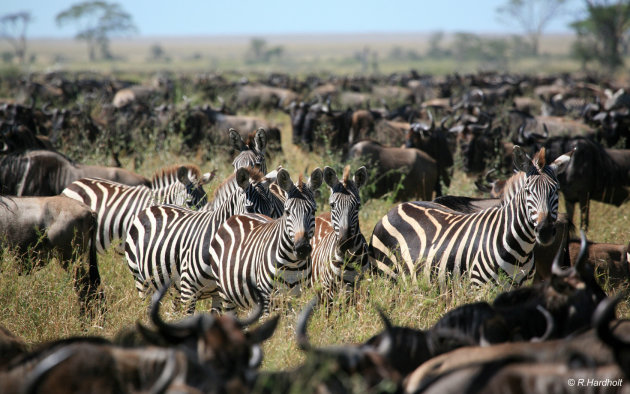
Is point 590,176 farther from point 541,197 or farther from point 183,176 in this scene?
point 183,176

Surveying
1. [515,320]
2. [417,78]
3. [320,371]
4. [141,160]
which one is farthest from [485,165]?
[417,78]

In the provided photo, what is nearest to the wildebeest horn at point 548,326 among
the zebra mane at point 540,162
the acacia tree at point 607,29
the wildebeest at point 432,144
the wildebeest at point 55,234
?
the zebra mane at point 540,162

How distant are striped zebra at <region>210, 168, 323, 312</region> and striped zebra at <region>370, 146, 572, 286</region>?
1085 millimetres

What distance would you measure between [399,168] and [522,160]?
14.7 feet

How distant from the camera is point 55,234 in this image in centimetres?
556

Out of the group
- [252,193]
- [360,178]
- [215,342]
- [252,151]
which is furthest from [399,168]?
[215,342]

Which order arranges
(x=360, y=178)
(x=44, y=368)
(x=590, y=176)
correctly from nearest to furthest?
(x=44, y=368) < (x=360, y=178) < (x=590, y=176)

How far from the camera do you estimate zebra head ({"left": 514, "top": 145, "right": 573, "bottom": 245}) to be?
4770 mm

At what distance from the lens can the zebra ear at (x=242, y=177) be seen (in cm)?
568

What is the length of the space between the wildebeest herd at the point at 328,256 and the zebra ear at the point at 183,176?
1.1 inches

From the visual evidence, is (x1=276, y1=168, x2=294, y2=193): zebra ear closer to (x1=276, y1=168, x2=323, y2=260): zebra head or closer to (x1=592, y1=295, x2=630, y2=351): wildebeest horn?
(x1=276, y1=168, x2=323, y2=260): zebra head

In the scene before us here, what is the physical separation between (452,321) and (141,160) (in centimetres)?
879

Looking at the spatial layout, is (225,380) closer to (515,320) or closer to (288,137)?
(515,320)

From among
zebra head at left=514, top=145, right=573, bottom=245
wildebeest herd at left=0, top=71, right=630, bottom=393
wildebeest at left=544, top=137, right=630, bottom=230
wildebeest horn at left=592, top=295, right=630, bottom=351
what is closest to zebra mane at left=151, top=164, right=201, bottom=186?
wildebeest herd at left=0, top=71, right=630, bottom=393
